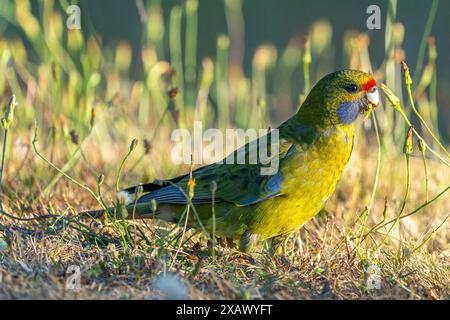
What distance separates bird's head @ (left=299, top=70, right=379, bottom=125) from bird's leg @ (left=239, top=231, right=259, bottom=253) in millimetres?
620

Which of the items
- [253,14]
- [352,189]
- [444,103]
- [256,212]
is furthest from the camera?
[253,14]

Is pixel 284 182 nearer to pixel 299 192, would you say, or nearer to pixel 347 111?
pixel 299 192

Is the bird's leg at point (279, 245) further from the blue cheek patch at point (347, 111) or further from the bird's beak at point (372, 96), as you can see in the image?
the bird's beak at point (372, 96)

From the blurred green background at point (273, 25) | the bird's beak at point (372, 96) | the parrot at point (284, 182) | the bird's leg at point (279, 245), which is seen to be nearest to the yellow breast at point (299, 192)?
the parrot at point (284, 182)

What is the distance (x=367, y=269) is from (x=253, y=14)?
7.17 meters

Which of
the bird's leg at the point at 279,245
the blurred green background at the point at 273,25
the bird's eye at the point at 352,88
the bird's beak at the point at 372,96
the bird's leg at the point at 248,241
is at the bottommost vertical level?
the bird's leg at the point at 279,245

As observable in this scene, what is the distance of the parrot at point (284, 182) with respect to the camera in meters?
3.80

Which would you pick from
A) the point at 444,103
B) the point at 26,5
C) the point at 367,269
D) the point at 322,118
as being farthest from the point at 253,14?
the point at 367,269

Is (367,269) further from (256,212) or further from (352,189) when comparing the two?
(352,189)

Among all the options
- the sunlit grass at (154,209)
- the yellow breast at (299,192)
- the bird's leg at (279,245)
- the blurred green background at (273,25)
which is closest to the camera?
the sunlit grass at (154,209)

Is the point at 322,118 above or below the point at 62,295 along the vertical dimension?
above

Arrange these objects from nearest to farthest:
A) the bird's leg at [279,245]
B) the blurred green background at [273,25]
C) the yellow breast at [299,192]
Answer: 1. the yellow breast at [299,192]
2. the bird's leg at [279,245]
3. the blurred green background at [273,25]
